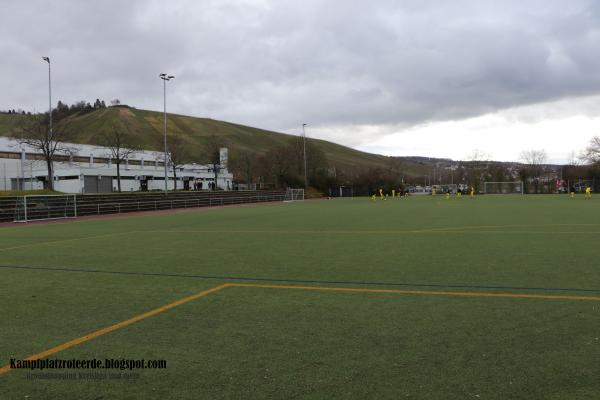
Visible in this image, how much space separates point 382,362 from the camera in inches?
161

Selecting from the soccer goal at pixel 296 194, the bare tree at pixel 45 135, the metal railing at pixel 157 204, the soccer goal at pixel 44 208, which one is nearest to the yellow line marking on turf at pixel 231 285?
the soccer goal at pixel 44 208

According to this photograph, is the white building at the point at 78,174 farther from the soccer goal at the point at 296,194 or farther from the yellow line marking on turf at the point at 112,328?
the yellow line marking on turf at the point at 112,328

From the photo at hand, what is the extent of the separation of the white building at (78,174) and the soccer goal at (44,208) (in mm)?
35045

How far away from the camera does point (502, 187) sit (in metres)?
80.9

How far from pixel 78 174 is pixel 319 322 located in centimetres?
7124

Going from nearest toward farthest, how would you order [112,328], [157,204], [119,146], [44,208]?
[112,328] → [44,208] → [157,204] → [119,146]

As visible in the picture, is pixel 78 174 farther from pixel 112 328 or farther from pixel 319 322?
pixel 319 322

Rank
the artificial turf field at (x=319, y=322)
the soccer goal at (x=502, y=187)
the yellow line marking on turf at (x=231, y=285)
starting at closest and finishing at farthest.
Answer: the artificial turf field at (x=319, y=322), the yellow line marking on turf at (x=231, y=285), the soccer goal at (x=502, y=187)

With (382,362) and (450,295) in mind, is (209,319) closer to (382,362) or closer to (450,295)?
(382,362)

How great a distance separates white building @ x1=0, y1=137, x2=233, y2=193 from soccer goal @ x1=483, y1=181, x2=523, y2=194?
49698mm

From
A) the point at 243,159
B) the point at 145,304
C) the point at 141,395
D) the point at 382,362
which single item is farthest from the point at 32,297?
the point at 243,159

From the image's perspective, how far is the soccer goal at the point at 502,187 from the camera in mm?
79000

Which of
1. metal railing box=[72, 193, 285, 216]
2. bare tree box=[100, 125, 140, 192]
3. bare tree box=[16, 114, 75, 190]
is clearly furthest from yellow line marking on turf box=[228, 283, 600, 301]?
bare tree box=[100, 125, 140, 192]

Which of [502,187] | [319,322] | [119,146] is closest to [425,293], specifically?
[319,322]
